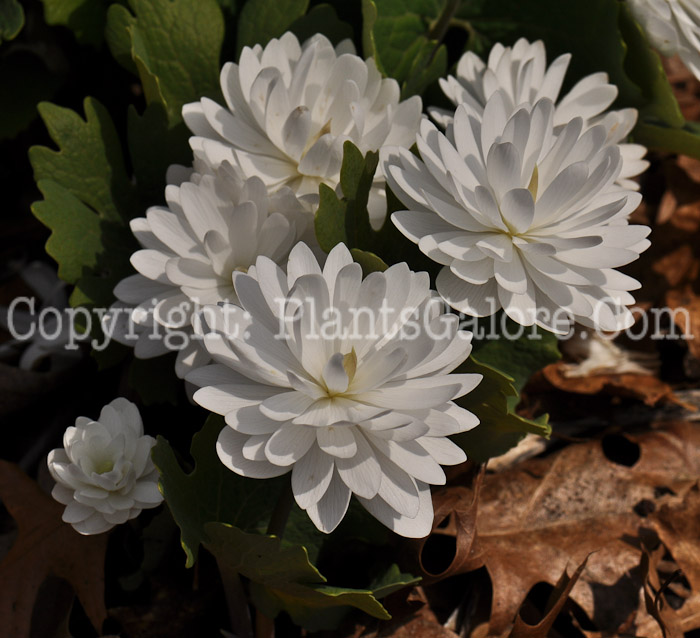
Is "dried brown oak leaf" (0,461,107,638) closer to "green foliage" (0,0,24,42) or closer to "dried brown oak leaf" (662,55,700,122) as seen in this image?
"green foliage" (0,0,24,42)

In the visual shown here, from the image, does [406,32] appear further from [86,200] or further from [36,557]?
[36,557]

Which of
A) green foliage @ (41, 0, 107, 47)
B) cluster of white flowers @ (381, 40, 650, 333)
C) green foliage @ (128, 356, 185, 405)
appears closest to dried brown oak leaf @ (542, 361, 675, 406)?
cluster of white flowers @ (381, 40, 650, 333)

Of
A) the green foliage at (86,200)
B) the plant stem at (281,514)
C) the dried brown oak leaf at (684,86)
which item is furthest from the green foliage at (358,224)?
the dried brown oak leaf at (684,86)

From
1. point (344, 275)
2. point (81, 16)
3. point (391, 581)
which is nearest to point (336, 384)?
point (344, 275)

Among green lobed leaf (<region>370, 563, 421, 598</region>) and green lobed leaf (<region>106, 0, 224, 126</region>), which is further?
green lobed leaf (<region>106, 0, 224, 126</region>)

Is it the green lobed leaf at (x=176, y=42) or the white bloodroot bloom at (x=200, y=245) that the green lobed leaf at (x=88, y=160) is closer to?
the green lobed leaf at (x=176, y=42)

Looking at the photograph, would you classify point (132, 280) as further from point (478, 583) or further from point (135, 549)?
point (478, 583)
